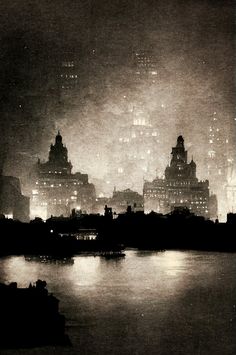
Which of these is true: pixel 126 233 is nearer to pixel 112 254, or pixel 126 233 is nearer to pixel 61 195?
pixel 112 254

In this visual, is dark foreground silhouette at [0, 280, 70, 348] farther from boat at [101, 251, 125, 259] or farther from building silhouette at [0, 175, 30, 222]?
building silhouette at [0, 175, 30, 222]

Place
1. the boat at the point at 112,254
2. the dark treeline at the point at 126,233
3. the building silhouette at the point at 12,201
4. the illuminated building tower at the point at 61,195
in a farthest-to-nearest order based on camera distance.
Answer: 1. the illuminated building tower at the point at 61,195
2. the building silhouette at the point at 12,201
3. the dark treeline at the point at 126,233
4. the boat at the point at 112,254

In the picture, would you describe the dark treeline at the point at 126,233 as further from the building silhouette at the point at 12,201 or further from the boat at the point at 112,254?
the building silhouette at the point at 12,201

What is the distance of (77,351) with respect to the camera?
37000 millimetres

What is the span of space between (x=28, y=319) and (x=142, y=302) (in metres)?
28.6

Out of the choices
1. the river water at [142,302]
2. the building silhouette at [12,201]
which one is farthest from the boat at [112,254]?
the building silhouette at [12,201]

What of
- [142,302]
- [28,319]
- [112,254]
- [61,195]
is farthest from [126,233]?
[28,319]

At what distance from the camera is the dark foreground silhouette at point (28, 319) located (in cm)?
3344

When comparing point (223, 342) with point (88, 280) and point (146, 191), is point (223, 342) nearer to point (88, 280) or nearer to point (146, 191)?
point (88, 280)

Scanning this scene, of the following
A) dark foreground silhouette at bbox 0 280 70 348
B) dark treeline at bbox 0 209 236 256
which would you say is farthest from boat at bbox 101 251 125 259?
dark foreground silhouette at bbox 0 280 70 348

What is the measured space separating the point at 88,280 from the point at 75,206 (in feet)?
377

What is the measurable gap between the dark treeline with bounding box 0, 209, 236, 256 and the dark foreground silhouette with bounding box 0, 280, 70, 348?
301 ft

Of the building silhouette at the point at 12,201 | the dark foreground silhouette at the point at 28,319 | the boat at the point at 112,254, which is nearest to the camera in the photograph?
the dark foreground silhouette at the point at 28,319

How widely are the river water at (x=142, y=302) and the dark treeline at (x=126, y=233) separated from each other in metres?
22.2
